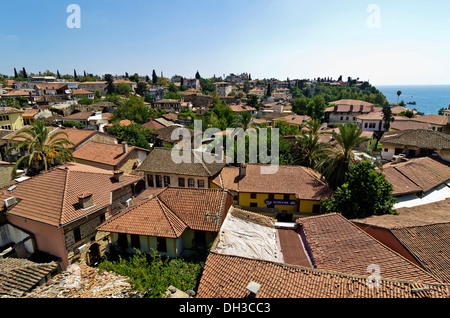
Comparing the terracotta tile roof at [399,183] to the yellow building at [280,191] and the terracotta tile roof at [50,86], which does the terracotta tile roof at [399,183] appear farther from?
the terracotta tile roof at [50,86]

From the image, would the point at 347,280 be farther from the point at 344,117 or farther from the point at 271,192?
the point at 344,117

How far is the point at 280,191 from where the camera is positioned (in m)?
24.2

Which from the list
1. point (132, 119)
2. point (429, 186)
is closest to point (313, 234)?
point (429, 186)

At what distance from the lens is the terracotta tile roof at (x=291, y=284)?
29.5 ft

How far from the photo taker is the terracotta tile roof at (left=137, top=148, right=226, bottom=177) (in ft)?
88.1

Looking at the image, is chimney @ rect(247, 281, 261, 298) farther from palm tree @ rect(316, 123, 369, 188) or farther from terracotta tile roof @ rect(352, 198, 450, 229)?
palm tree @ rect(316, 123, 369, 188)

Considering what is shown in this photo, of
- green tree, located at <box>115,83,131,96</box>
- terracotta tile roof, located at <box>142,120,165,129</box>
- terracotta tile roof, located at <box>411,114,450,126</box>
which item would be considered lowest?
terracotta tile roof, located at <box>142,120,165,129</box>

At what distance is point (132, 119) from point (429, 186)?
195 feet

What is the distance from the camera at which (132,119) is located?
62.7m

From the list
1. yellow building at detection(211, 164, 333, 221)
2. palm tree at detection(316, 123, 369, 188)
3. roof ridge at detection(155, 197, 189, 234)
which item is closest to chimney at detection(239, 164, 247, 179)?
yellow building at detection(211, 164, 333, 221)

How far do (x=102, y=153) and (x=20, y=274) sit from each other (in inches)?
785

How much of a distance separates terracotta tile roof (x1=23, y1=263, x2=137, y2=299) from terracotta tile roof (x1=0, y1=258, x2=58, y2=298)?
70 centimetres

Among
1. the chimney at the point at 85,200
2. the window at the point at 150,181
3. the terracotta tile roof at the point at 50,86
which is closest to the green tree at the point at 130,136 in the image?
the window at the point at 150,181

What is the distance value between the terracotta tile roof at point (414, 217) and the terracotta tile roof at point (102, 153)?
84.2ft
